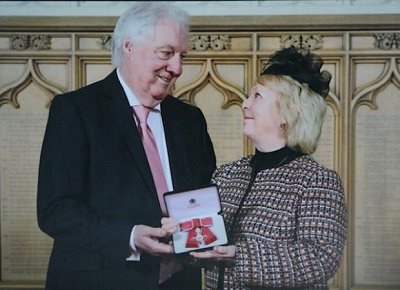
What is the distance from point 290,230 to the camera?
81cm

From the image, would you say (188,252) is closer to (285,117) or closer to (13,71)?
(285,117)

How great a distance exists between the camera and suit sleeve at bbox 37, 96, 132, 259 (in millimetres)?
834

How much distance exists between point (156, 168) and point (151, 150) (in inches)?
1.2

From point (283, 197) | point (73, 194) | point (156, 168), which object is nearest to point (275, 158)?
point (283, 197)

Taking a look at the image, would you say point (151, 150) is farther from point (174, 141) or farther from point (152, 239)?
point (152, 239)

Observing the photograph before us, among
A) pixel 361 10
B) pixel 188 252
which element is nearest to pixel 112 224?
pixel 188 252

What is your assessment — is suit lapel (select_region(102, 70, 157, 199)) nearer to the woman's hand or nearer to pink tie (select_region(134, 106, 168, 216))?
pink tie (select_region(134, 106, 168, 216))

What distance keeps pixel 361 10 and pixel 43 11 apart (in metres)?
0.54

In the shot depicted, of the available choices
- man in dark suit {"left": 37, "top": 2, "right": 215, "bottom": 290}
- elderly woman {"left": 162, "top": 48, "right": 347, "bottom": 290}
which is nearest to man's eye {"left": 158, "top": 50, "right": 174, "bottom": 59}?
man in dark suit {"left": 37, "top": 2, "right": 215, "bottom": 290}

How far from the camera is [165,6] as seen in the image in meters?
0.88

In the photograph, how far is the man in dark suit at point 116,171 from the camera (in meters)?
0.84

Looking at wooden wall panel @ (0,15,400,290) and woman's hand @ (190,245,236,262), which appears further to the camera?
wooden wall panel @ (0,15,400,290)

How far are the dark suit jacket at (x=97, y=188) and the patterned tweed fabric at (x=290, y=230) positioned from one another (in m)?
0.12

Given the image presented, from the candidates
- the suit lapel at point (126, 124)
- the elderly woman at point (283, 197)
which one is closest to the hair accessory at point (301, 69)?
the elderly woman at point (283, 197)
